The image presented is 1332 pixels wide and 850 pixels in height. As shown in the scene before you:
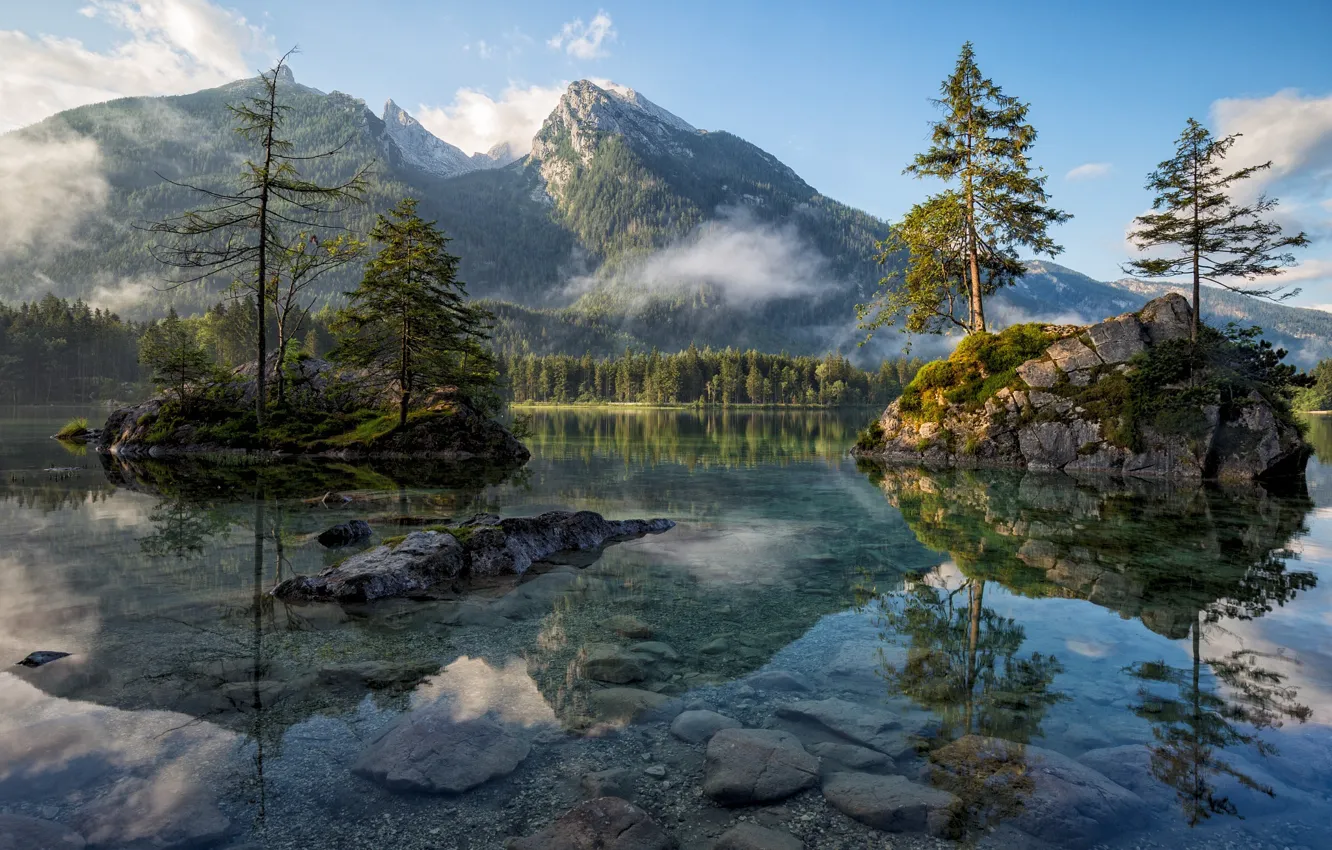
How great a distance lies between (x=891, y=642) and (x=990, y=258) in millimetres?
36940

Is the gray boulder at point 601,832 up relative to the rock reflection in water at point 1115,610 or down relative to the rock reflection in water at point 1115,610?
up

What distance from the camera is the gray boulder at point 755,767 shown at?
5.23 meters

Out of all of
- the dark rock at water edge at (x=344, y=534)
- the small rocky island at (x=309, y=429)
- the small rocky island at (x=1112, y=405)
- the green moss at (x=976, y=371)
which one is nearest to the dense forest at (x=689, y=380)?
the green moss at (x=976, y=371)

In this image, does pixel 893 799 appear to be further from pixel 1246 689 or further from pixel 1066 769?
pixel 1246 689

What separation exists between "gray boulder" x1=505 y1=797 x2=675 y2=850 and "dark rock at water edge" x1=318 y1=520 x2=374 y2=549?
11.0 meters

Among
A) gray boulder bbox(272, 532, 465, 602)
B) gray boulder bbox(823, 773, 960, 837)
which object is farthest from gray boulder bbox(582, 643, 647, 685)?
gray boulder bbox(272, 532, 465, 602)

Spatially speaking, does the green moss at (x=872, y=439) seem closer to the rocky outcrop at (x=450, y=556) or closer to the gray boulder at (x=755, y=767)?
the rocky outcrop at (x=450, y=556)

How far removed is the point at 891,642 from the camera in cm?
890

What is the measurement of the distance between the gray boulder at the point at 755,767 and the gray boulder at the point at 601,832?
0.76m

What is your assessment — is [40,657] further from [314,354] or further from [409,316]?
[314,354]

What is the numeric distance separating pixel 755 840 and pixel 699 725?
1827 millimetres

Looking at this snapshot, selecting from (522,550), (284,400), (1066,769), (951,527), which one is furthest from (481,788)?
(284,400)

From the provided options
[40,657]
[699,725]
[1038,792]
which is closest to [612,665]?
[699,725]

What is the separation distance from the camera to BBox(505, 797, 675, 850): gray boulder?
450 cm
